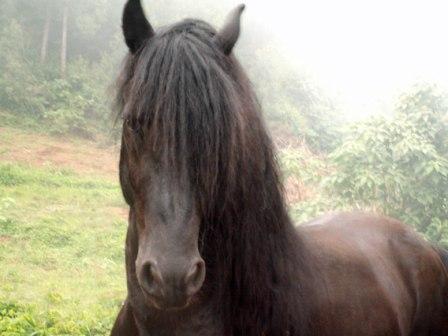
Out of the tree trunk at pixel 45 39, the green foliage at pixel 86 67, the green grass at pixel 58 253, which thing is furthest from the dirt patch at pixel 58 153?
the tree trunk at pixel 45 39

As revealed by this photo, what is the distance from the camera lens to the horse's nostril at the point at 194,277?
1.55 metres

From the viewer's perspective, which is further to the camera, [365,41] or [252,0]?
[252,0]

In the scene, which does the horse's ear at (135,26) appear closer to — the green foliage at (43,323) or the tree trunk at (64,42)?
the green foliage at (43,323)

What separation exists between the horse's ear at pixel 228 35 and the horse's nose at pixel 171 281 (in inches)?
28.5

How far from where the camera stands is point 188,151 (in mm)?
1682

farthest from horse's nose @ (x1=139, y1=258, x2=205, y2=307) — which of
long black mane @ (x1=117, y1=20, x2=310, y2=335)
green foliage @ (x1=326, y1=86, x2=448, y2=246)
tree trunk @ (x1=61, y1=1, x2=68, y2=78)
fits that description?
tree trunk @ (x1=61, y1=1, x2=68, y2=78)

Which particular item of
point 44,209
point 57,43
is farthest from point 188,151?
point 57,43

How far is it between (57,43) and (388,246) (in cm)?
2060

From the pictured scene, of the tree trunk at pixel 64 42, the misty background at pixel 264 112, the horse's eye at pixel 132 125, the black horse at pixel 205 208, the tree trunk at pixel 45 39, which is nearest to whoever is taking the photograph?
the black horse at pixel 205 208

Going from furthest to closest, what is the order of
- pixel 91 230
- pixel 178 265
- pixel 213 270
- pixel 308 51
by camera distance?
pixel 308 51 < pixel 91 230 < pixel 213 270 < pixel 178 265

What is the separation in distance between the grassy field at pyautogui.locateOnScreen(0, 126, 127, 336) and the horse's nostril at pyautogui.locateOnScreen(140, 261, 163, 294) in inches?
106

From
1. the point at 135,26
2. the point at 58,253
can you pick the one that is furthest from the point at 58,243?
the point at 135,26

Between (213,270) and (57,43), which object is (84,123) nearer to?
(57,43)

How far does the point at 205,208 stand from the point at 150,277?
27 cm
